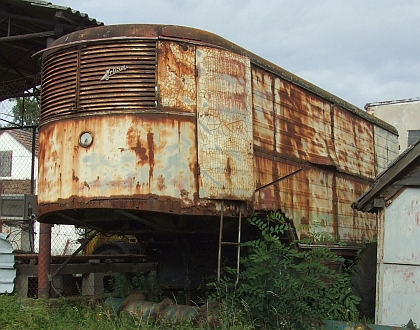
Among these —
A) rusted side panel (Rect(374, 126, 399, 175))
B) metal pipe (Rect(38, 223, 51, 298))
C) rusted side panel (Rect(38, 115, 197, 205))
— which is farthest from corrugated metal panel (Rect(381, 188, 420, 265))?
metal pipe (Rect(38, 223, 51, 298))

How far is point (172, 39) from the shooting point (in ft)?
26.5

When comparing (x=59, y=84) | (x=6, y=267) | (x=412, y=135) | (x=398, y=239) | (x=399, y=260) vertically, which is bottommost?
(x=6, y=267)

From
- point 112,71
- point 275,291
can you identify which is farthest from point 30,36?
point 275,291

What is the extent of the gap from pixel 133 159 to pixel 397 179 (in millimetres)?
3587

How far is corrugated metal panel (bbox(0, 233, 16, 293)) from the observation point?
9844 mm

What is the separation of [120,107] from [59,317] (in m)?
2.89

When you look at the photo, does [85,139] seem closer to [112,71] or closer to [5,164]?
[112,71]

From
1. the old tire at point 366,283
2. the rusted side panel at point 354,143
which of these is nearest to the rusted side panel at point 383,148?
the rusted side panel at point 354,143

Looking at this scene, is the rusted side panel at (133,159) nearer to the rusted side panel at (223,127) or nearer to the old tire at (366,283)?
the rusted side panel at (223,127)

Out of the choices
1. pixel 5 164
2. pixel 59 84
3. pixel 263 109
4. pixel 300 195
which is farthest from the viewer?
pixel 5 164

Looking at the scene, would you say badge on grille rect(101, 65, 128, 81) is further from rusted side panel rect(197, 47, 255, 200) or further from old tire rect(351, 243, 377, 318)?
→ old tire rect(351, 243, 377, 318)

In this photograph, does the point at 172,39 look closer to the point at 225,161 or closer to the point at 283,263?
the point at 225,161

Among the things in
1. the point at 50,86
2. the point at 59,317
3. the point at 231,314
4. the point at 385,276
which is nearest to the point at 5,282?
the point at 59,317

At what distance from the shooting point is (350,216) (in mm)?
11656
